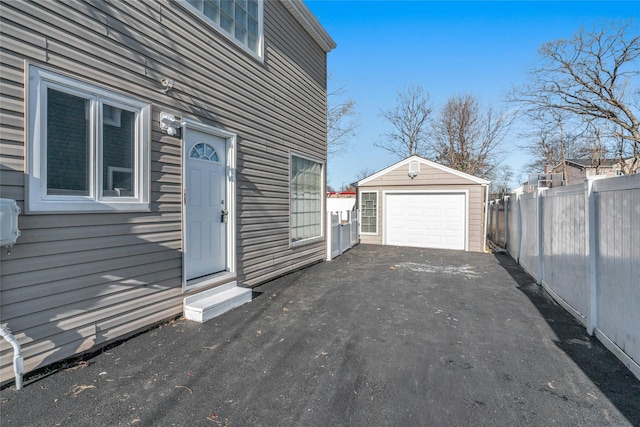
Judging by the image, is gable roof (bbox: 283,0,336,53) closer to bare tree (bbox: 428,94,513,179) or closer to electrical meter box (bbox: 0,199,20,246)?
electrical meter box (bbox: 0,199,20,246)

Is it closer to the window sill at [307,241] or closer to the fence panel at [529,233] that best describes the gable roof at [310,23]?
the window sill at [307,241]

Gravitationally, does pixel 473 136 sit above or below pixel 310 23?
above

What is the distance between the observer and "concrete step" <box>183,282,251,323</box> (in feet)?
12.0

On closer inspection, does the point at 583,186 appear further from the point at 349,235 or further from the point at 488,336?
the point at 349,235

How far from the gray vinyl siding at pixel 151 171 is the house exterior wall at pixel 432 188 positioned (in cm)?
662

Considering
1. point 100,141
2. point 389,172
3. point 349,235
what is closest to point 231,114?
point 100,141

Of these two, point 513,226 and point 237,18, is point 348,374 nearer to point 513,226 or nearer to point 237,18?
point 237,18

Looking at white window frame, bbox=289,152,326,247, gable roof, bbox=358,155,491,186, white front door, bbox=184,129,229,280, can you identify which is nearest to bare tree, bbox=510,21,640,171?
gable roof, bbox=358,155,491,186

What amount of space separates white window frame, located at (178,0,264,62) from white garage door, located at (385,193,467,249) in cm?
739

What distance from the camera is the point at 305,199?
700 centimetres

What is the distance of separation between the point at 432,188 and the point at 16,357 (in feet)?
34.6

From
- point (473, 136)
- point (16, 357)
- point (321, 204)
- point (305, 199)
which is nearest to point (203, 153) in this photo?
point (16, 357)

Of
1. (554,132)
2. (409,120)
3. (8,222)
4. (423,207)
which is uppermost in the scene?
(409,120)

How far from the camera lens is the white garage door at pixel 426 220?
10.3 metres
